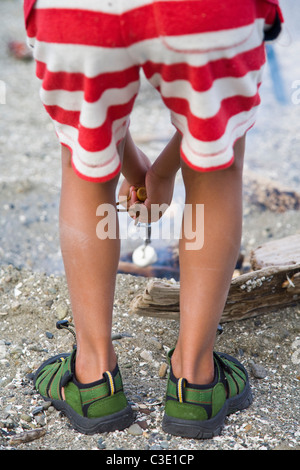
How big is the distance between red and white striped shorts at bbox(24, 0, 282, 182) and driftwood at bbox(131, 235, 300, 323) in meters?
0.70

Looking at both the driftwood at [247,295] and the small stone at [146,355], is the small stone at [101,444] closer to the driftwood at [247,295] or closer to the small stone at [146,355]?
the small stone at [146,355]

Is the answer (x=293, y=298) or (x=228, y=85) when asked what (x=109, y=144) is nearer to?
(x=228, y=85)

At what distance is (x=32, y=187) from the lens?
9.33ft

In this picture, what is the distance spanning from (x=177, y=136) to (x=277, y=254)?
77 cm

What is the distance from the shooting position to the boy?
918 mm

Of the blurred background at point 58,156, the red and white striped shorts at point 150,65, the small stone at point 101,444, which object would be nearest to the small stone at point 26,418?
the small stone at point 101,444

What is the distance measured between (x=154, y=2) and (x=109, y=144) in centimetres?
26

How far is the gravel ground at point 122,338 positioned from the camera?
49.6 inches

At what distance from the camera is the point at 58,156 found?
3346mm

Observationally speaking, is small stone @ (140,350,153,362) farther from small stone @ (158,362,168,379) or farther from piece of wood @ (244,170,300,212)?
piece of wood @ (244,170,300,212)

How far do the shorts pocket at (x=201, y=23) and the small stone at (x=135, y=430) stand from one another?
0.87 meters
